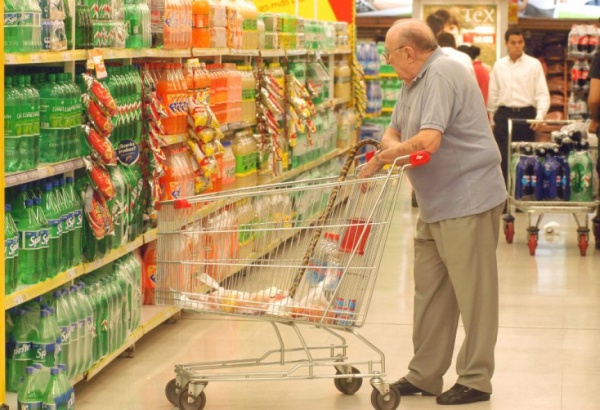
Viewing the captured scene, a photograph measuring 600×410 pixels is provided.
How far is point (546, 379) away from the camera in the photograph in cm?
548

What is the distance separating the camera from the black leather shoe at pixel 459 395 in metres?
4.95

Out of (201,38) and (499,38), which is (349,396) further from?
(499,38)

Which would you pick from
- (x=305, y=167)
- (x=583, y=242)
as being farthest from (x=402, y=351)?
(x=305, y=167)

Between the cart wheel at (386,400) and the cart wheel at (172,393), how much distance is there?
2.72 feet

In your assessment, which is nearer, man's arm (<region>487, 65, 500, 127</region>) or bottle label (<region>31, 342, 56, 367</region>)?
bottle label (<region>31, 342, 56, 367</region>)

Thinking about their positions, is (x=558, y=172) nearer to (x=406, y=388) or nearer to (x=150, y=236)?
(x=150, y=236)

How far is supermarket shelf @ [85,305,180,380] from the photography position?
16.9 feet

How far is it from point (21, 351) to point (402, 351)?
219 cm

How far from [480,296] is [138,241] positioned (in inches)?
72.1

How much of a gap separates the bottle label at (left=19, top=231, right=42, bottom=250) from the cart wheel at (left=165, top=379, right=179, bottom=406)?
2.83 ft

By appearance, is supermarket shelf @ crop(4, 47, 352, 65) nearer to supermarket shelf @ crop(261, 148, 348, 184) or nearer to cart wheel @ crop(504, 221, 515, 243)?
supermarket shelf @ crop(261, 148, 348, 184)

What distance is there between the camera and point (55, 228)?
464 cm

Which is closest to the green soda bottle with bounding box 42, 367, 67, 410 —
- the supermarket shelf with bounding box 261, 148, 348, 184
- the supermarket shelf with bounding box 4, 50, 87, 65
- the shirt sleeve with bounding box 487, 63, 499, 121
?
the supermarket shelf with bounding box 4, 50, 87, 65

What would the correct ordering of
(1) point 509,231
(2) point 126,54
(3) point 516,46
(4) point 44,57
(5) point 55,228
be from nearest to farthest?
(4) point 44,57
(5) point 55,228
(2) point 126,54
(1) point 509,231
(3) point 516,46
